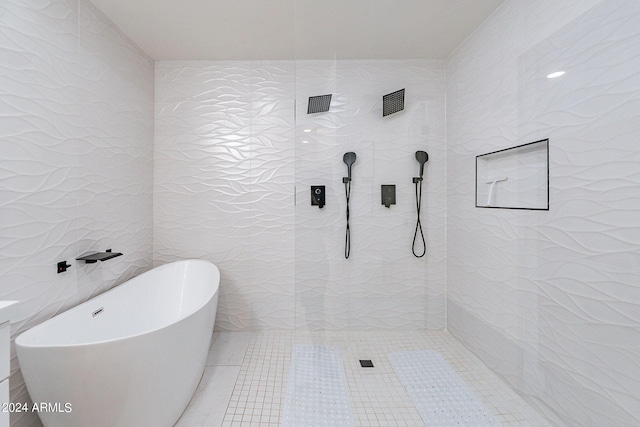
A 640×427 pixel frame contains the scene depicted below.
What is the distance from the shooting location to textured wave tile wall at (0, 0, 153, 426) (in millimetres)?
1344

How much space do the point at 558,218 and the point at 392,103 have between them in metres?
1.07

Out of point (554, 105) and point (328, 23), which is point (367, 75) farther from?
point (554, 105)

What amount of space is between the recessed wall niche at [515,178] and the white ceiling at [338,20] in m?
0.77

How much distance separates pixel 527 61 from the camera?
1.43 metres

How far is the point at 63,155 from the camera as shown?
1.62 m

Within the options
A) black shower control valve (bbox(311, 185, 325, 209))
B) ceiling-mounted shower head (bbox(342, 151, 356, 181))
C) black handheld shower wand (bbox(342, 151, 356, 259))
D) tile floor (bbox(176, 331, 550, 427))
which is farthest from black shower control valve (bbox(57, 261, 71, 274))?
ceiling-mounted shower head (bbox(342, 151, 356, 181))

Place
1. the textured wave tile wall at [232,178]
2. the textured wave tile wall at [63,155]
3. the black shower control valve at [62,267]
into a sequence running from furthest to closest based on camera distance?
the textured wave tile wall at [232,178]
the black shower control valve at [62,267]
the textured wave tile wall at [63,155]

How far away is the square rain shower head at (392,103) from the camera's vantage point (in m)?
1.62

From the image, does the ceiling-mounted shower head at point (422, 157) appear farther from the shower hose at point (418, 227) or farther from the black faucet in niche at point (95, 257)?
the black faucet in niche at point (95, 257)

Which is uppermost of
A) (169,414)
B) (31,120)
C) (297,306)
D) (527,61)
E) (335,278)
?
(527,61)

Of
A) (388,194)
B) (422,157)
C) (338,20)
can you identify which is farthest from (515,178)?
(338,20)

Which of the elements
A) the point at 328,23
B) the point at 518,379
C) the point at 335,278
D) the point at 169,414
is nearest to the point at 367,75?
the point at 328,23

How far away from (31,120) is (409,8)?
229cm

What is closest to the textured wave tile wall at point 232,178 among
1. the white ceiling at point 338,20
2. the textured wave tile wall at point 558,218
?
→ the white ceiling at point 338,20
